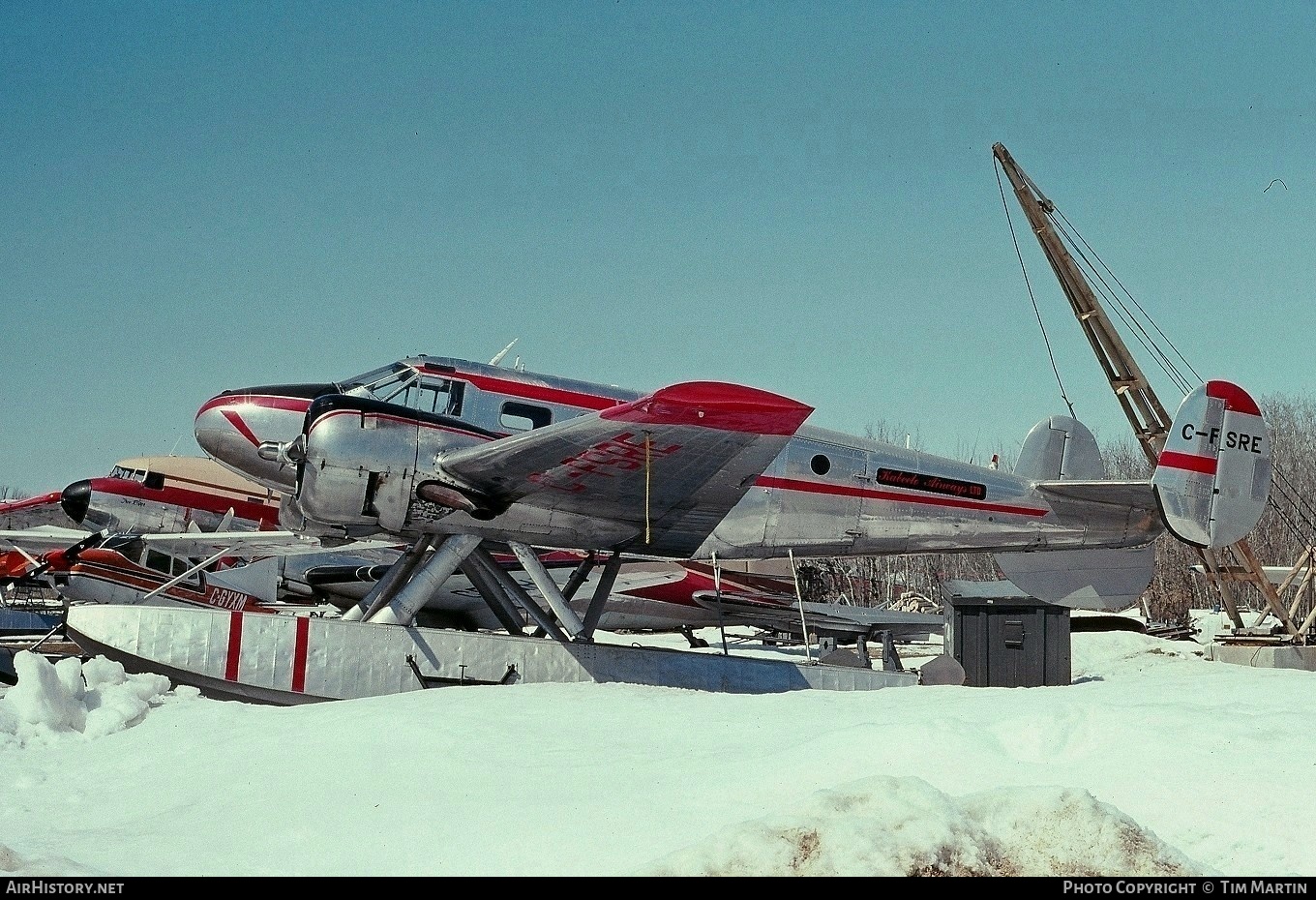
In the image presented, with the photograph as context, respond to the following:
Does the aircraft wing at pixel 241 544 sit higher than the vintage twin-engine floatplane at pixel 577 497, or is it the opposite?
the vintage twin-engine floatplane at pixel 577 497

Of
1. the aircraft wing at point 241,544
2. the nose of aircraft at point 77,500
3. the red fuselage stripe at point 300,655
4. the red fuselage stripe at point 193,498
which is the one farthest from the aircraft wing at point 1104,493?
the nose of aircraft at point 77,500

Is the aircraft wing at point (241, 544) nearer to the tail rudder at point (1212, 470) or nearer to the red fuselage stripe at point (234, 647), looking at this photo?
the red fuselage stripe at point (234, 647)

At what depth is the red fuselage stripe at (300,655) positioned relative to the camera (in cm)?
942

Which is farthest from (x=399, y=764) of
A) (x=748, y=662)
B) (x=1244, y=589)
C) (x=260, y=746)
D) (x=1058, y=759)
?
(x=1244, y=589)

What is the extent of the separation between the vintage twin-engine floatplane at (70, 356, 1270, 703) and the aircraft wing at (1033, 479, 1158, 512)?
0.07 feet

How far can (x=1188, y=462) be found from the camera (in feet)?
40.5

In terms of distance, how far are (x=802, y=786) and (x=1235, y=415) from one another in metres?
9.89

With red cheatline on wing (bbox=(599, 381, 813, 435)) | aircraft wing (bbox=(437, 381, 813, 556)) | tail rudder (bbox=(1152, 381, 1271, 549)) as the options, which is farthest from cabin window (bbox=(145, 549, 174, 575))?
tail rudder (bbox=(1152, 381, 1271, 549))

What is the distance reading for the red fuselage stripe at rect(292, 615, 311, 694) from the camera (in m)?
9.42

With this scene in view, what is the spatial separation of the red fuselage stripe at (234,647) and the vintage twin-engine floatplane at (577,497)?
0.04ft

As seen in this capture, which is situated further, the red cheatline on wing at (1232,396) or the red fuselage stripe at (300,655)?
the red cheatline on wing at (1232,396)

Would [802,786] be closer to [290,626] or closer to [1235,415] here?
[290,626]

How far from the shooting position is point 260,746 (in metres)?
6.55

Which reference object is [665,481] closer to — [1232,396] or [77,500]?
[1232,396]
